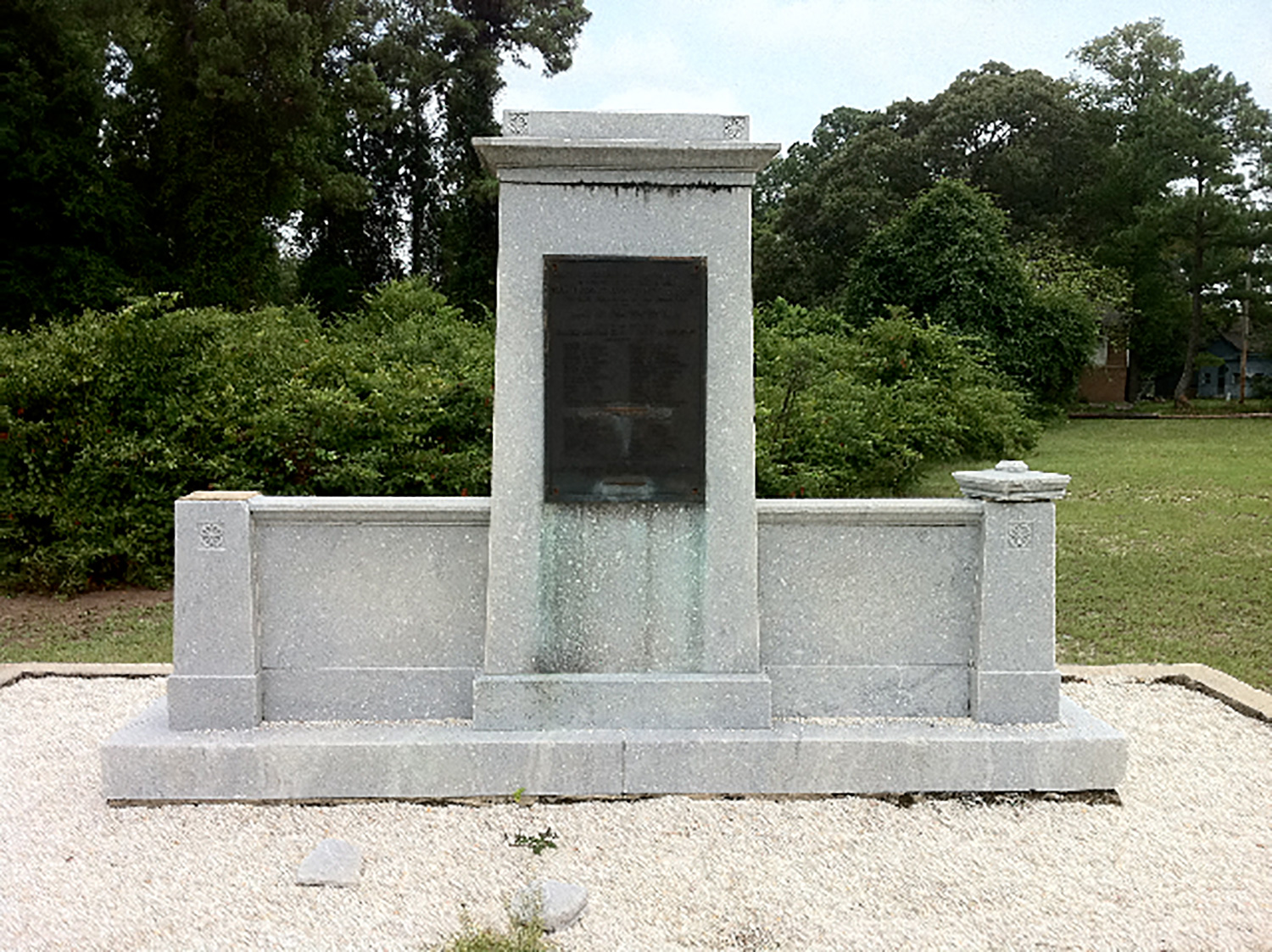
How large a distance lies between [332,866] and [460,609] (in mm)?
1204

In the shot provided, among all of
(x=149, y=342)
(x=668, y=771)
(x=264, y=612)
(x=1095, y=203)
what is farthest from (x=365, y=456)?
(x=1095, y=203)

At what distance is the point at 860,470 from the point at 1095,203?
30.3 meters

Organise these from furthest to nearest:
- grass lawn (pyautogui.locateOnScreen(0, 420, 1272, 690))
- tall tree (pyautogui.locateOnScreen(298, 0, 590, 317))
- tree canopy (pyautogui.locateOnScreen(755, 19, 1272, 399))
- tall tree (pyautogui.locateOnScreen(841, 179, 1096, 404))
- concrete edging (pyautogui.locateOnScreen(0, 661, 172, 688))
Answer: tree canopy (pyautogui.locateOnScreen(755, 19, 1272, 399)) < tall tree (pyautogui.locateOnScreen(298, 0, 590, 317)) < tall tree (pyautogui.locateOnScreen(841, 179, 1096, 404)) < grass lawn (pyautogui.locateOnScreen(0, 420, 1272, 690)) < concrete edging (pyautogui.locateOnScreen(0, 661, 172, 688))

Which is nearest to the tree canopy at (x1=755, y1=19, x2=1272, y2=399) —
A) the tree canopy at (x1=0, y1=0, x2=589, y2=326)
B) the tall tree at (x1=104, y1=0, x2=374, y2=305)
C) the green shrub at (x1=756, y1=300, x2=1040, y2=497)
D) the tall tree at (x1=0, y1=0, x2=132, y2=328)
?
the tree canopy at (x1=0, y1=0, x2=589, y2=326)

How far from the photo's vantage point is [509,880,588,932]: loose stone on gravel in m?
3.33

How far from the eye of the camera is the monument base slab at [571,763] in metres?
4.27

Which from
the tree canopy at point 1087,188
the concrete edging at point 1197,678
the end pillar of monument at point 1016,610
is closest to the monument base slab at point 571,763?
→ the end pillar of monument at point 1016,610

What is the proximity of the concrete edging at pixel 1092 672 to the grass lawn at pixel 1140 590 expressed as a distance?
1.07ft

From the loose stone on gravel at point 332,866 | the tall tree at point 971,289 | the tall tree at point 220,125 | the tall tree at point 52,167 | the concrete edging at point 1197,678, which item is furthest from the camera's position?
the tall tree at point 971,289

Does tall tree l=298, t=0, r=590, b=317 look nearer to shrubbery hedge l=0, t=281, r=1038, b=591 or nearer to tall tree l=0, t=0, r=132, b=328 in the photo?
tall tree l=0, t=0, r=132, b=328

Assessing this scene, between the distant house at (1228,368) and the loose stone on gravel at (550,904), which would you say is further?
the distant house at (1228,368)

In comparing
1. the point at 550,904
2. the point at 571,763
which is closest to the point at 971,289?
the point at 571,763

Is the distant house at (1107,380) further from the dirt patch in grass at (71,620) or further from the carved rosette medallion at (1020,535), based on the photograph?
the carved rosette medallion at (1020,535)

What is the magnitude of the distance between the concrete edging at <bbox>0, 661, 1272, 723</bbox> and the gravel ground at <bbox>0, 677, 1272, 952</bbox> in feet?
4.53
